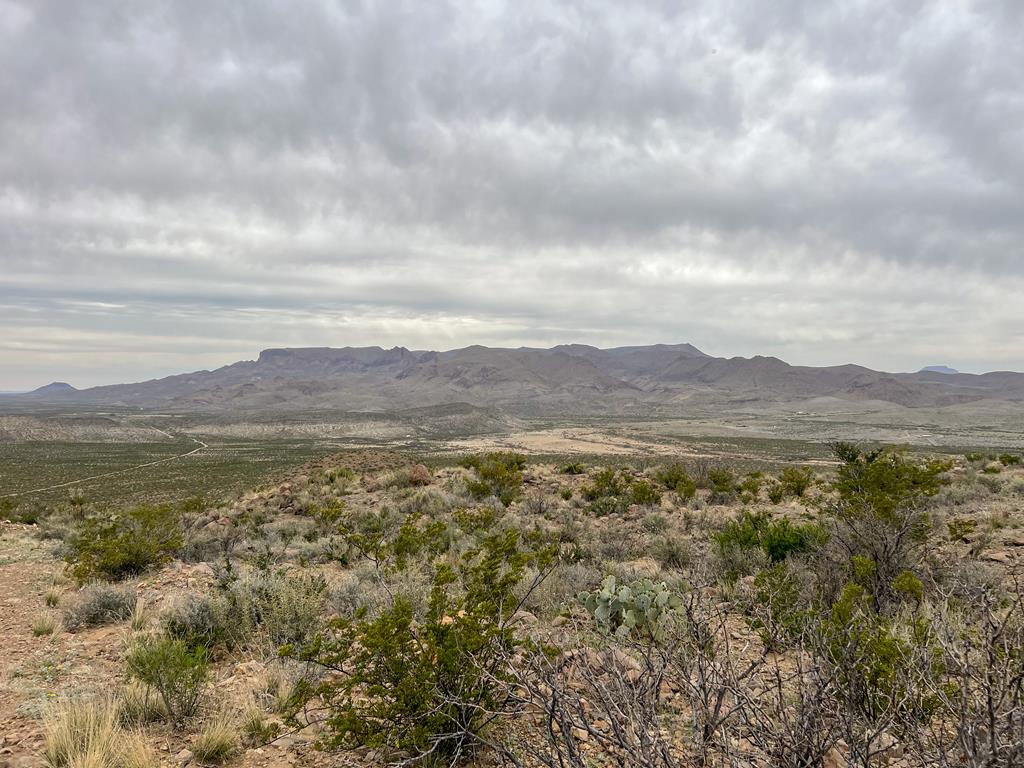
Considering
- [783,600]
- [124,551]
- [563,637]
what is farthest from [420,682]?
[124,551]

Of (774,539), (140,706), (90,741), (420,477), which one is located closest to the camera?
(90,741)

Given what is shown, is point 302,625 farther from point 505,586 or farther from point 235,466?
point 235,466

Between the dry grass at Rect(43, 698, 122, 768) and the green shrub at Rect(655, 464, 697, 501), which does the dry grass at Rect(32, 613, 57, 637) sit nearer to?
the dry grass at Rect(43, 698, 122, 768)

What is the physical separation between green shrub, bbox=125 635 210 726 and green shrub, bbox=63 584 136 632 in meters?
2.60

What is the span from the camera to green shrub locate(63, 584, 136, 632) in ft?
22.8

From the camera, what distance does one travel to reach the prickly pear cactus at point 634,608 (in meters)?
5.72

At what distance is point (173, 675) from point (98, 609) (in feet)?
12.2

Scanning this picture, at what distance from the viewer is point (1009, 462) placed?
21422 millimetres

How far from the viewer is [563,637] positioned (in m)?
5.35

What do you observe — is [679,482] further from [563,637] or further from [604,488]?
[563,637]

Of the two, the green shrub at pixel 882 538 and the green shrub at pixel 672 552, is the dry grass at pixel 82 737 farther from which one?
the green shrub at pixel 672 552

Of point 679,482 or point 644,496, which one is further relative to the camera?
point 679,482

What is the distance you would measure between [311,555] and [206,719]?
6703mm

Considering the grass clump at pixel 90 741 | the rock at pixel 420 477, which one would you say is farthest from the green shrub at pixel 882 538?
the rock at pixel 420 477
